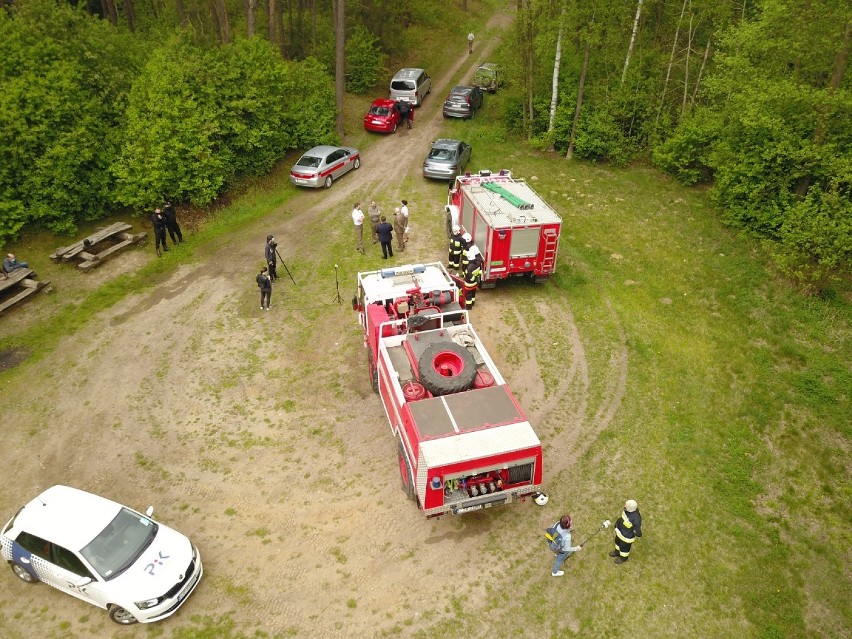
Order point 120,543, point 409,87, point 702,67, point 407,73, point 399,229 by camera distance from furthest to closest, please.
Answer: point 407,73 < point 409,87 < point 702,67 < point 399,229 < point 120,543

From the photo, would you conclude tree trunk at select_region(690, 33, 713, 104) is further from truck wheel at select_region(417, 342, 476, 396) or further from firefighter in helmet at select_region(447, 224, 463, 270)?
truck wheel at select_region(417, 342, 476, 396)

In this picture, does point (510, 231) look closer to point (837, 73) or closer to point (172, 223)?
point (837, 73)

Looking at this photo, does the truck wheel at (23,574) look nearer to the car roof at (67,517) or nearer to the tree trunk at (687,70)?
the car roof at (67,517)

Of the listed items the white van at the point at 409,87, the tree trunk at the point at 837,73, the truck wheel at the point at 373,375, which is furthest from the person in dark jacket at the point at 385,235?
the white van at the point at 409,87

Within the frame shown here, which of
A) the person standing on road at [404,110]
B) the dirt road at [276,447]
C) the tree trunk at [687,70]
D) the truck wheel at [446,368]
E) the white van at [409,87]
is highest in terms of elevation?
the tree trunk at [687,70]

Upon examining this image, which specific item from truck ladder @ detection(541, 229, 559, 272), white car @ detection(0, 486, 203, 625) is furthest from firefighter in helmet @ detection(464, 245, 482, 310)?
white car @ detection(0, 486, 203, 625)

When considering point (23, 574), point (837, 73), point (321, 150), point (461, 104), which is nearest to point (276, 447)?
point (23, 574)
